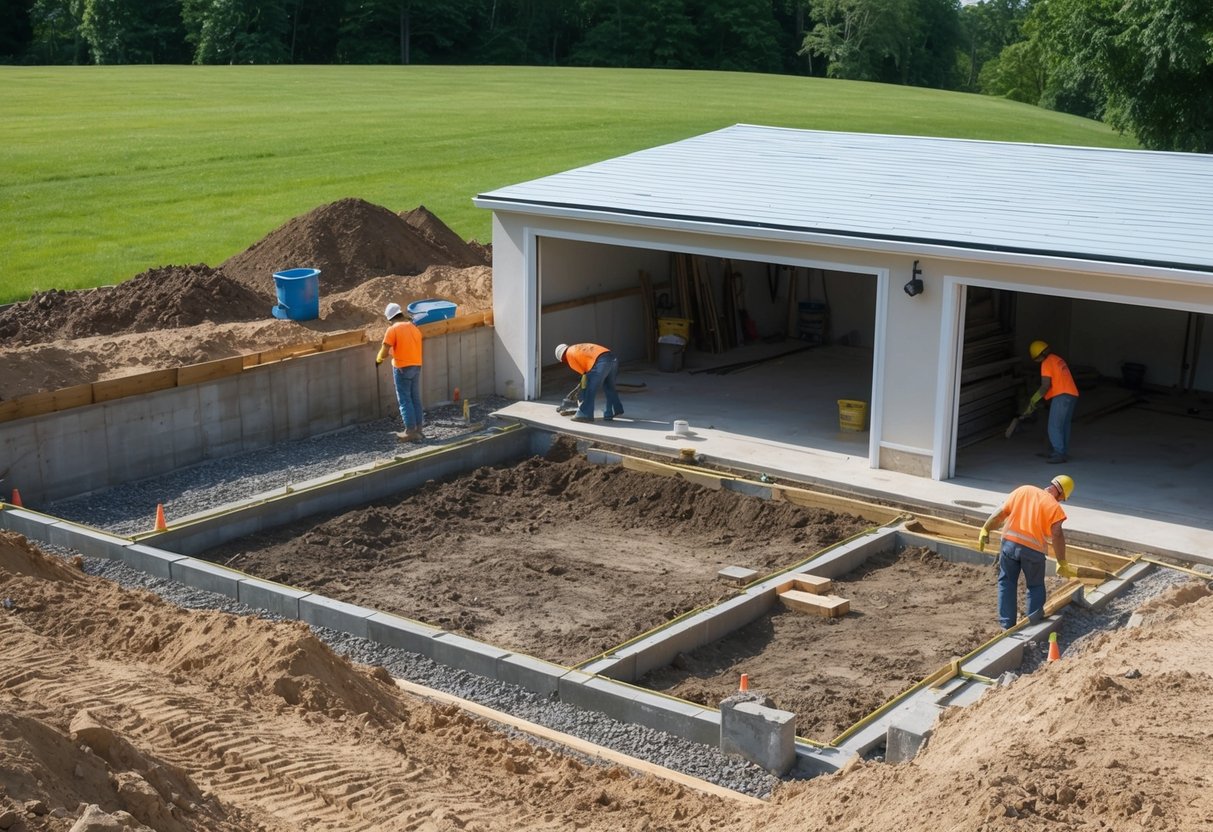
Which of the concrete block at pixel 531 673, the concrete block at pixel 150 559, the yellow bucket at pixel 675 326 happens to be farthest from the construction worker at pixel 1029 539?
the yellow bucket at pixel 675 326

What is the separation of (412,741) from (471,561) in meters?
4.48

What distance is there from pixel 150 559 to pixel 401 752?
487 centimetres

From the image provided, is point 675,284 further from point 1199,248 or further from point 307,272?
point 1199,248

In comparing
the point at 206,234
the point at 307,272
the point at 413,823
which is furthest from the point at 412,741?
the point at 206,234

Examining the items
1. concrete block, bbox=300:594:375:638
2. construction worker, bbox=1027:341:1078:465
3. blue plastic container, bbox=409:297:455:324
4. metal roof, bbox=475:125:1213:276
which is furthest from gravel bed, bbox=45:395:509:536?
construction worker, bbox=1027:341:1078:465

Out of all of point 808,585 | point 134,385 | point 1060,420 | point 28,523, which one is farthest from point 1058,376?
point 28,523

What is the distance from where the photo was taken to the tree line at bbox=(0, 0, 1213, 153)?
71625 millimetres

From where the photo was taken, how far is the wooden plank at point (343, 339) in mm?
18578

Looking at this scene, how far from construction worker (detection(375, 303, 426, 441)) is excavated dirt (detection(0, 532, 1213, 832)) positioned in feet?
20.9

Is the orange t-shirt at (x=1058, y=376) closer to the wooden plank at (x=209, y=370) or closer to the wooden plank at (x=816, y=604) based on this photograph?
the wooden plank at (x=816, y=604)

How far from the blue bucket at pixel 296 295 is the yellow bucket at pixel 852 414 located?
809 cm

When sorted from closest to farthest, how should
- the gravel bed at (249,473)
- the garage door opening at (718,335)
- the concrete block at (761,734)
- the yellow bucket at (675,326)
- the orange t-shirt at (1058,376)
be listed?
the concrete block at (761,734), the gravel bed at (249,473), the orange t-shirt at (1058,376), the garage door opening at (718,335), the yellow bucket at (675,326)

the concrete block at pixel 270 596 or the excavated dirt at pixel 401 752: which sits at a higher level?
the excavated dirt at pixel 401 752

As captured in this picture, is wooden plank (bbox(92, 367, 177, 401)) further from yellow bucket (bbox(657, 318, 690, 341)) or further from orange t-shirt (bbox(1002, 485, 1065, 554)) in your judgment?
orange t-shirt (bbox(1002, 485, 1065, 554))
